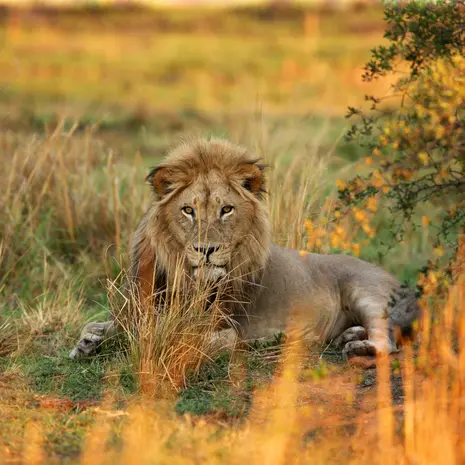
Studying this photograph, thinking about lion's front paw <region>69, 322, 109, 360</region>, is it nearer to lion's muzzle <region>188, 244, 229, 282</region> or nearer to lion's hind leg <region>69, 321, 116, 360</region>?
lion's hind leg <region>69, 321, 116, 360</region>

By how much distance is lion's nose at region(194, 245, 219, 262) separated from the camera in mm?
5863

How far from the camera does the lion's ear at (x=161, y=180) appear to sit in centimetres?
615

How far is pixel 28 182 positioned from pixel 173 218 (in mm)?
2686

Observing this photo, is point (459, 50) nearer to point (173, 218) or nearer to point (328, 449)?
point (173, 218)

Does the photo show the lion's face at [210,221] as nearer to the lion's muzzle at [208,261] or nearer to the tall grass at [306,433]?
the lion's muzzle at [208,261]

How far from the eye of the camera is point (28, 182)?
27.7ft

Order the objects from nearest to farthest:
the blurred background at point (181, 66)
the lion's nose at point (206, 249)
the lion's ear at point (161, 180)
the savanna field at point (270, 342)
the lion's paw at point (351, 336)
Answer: the savanna field at point (270, 342), the lion's nose at point (206, 249), the lion's ear at point (161, 180), the lion's paw at point (351, 336), the blurred background at point (181, 66)

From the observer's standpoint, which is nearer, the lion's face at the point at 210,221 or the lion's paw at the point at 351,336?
the lion's face at the point at 210,221

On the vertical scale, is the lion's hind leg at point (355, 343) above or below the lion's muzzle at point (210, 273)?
below

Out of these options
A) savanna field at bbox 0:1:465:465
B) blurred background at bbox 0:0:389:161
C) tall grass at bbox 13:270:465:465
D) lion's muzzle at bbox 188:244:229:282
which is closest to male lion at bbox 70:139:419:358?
lion's muzzle at bbox 188:244:229:282

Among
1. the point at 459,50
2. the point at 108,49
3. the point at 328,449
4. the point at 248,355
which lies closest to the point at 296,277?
the point at 248,355

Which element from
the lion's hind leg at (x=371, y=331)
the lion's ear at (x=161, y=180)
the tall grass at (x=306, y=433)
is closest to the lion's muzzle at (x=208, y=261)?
the lion's ear at (x=161, y=180)

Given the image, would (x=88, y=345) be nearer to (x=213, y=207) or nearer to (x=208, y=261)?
(x=208, y=261)

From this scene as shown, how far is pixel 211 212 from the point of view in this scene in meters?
5.98
